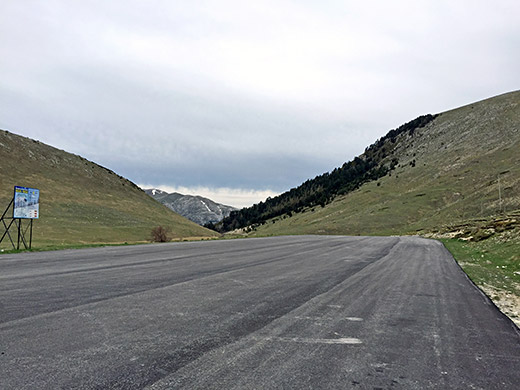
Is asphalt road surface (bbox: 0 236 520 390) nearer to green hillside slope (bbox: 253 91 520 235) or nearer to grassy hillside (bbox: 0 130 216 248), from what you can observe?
grassy hillside (bbox: 0 130 216 248)

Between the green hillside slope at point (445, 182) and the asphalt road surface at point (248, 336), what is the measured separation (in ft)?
174

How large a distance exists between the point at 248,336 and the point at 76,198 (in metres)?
87.0

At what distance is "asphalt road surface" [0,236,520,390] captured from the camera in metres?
3.97

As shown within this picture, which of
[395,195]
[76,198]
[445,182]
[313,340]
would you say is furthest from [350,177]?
[313,340]

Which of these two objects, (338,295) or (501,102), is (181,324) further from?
(501,102)

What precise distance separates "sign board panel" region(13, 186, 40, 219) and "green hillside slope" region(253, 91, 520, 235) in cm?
5426

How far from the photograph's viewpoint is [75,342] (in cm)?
494

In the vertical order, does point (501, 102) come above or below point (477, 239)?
above

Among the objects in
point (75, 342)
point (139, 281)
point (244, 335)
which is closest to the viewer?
point (75, 342)

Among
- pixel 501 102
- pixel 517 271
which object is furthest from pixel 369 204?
pixel 517 271

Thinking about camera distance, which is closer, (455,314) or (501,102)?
(455,314)

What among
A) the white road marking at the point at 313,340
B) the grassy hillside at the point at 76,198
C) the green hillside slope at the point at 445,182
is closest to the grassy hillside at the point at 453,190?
the green hillside slope at the point at 445,182

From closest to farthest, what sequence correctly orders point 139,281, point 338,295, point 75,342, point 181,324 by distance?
point 75,342 → point 181,324 → point 338,295 → point 139,281

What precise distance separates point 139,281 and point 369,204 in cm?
10212
